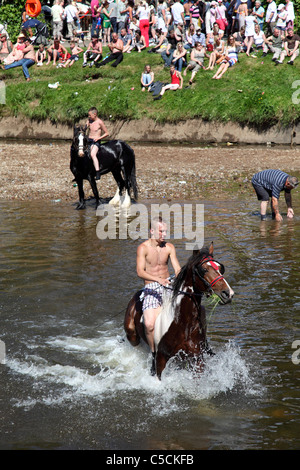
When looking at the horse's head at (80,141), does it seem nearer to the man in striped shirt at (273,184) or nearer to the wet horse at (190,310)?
the man in striped shirt at (273,184)

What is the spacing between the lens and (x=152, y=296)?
664cm

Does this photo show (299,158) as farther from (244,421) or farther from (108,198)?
(244,421)

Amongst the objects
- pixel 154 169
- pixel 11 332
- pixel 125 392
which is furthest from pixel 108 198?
pixel 125 392

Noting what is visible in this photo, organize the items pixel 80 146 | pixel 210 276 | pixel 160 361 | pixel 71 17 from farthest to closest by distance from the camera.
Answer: pixel 71 17 < pixel 80 146 < pixel 160 361 < pixel 210 276

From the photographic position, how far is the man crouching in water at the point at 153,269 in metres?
6.55

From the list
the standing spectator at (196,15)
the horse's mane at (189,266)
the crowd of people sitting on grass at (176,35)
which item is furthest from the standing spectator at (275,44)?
the horse's mane at (189,266)

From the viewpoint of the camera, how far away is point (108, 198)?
57.0ft

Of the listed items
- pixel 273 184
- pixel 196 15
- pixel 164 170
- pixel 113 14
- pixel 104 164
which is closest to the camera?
pixel 273 184

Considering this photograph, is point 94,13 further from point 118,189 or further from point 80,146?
point 80,146

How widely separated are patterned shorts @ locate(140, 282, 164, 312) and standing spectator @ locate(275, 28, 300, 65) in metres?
21.1

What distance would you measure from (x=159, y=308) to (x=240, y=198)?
1065 cm

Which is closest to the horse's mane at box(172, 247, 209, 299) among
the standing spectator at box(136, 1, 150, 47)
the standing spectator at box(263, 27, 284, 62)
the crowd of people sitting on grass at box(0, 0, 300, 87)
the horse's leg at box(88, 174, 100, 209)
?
the horse's leg at box(88, 174, 100, 209)

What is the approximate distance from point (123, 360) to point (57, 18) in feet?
83.2

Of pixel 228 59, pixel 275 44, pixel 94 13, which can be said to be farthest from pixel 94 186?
pixel 94 13
